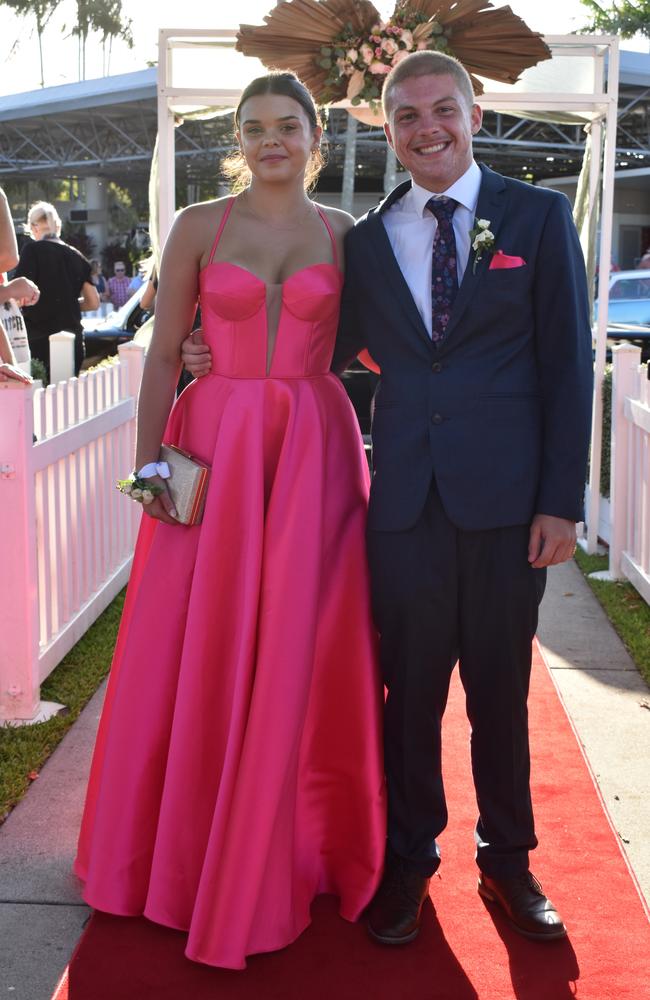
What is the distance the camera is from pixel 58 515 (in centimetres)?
505

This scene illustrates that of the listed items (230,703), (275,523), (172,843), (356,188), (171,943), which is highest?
(356,188)

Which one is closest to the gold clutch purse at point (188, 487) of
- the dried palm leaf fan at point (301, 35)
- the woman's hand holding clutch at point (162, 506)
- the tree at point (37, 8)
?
the woman's hand holding clutch at point (162, 506)

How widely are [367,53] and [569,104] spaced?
312 cm

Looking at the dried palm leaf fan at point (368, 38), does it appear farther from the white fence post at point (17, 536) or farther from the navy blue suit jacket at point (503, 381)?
the white fence post at point (17, 536)

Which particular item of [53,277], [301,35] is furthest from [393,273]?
[53,277]

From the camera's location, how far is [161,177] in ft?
24.3

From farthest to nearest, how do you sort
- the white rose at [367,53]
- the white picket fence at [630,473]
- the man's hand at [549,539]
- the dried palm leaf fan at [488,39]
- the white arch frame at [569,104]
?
the white arch frame at [569,104] < the white picket fence at [630,473] < the white rose at [367,53] < the dried palm leaf fan at [488,39] < the man's hand at [549,539]

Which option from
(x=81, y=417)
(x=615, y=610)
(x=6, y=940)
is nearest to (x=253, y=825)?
(x=6, y=940)

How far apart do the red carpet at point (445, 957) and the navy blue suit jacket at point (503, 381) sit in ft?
3.60

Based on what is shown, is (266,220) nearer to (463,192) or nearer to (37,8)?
(463,192)

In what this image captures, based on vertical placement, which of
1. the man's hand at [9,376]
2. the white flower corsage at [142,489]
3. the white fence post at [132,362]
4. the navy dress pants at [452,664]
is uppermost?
the man's hand at [9,376]

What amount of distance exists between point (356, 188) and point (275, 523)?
126 ft

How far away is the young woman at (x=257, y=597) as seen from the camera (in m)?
2.96

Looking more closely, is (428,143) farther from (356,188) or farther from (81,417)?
A: (356,188)
